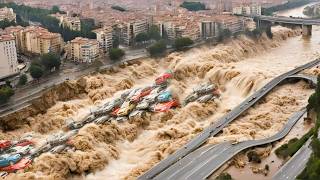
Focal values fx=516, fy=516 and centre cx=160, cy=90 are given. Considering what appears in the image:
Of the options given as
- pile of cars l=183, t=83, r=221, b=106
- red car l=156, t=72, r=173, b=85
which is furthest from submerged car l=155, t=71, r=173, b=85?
pile of cars l=183, t=83, r=221, b=106

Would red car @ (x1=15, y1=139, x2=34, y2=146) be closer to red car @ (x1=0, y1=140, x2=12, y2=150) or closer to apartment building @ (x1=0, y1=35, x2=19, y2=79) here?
red car @ (x1=0, y1=140, x2=12, y2=150)

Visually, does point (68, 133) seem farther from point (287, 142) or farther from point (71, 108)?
point (287, 142)

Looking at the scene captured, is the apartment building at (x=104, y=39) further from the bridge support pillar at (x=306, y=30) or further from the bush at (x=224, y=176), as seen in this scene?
the bush at (x=224, y=176)

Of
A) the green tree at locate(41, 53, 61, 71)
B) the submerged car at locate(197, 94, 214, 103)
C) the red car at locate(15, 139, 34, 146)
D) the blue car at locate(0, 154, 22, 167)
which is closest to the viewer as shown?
the blue car at locate(0, 154, 22, 167)

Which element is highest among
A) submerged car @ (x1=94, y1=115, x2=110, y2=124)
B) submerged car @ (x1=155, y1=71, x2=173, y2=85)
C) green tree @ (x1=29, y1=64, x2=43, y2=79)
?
green tree @ (x1=29, y1=64, x2=43, y2=79)

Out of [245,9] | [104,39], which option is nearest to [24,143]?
[104,39]

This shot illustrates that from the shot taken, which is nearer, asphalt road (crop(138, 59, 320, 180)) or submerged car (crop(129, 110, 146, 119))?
asphalt road (crop(138, 59, 320, 180))

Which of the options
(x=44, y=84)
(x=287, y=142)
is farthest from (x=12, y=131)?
(x=287, y=142)
